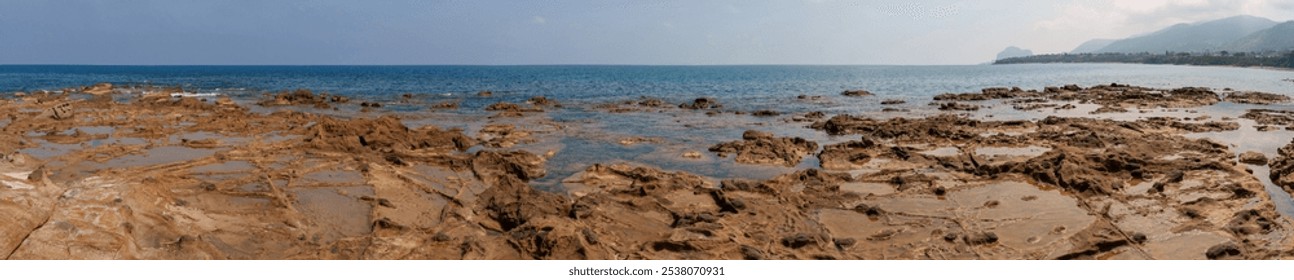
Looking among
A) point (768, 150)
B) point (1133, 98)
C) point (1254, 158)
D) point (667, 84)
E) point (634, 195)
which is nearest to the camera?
point (634, 195)

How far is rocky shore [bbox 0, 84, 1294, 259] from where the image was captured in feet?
21.4

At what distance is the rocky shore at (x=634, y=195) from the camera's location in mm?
6531

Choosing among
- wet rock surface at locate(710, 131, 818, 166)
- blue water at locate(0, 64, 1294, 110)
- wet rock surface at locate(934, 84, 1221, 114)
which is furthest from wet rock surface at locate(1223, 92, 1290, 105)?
wet rock surface at locate(710, 131, 818, 166)

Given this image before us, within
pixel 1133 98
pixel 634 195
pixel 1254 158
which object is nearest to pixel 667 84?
pixel 1133 98

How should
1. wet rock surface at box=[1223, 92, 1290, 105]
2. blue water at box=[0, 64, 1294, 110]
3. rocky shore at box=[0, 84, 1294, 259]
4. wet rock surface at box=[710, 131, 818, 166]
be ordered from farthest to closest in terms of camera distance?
blue water at box=[0, 64, 1294, 110] < wet rock surface at box=[1223, 92, 1290, 105] < wet rock surface at box=[710, 131, 818, 166] < rocky shore at box=[0, 84, 1294, 259]

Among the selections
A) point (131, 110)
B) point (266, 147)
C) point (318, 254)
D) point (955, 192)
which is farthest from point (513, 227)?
point (131, 110)

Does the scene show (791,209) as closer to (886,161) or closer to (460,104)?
(886,161)

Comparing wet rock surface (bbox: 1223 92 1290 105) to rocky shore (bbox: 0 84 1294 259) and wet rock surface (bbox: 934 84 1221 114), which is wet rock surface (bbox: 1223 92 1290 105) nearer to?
wet rock surface (bbox: 934 84 1221 114)

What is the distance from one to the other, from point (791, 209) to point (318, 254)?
18.9ft

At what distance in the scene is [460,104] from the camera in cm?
3048

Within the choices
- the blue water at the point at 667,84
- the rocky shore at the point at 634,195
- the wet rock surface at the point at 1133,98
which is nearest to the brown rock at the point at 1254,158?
the rocky shore at the point at 634,195

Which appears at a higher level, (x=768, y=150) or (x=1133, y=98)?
(x=1133, y=98)

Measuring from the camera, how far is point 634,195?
29.5 feet

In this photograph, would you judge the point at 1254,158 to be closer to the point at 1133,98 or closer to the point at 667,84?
the point at 1133,98
